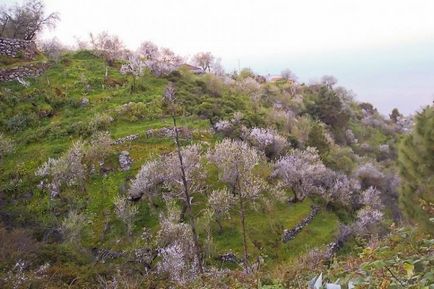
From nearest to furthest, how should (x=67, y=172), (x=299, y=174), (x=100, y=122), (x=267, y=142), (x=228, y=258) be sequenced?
(x=228, y=258) < (x=67, y=172) < (x=299, y=174) < (x=267, y=142) < (x=100, y=122)

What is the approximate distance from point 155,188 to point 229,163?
549 cm

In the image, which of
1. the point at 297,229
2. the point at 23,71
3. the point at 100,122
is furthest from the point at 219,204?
the point at 23,71

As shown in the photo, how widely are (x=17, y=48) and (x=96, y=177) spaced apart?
26974 millimetres

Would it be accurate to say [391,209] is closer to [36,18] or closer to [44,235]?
[44,235]

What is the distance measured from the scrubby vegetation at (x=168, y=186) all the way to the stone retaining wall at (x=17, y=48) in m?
4.12

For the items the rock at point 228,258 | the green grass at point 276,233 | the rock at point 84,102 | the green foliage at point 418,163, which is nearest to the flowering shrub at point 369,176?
the green grass at point 276,233

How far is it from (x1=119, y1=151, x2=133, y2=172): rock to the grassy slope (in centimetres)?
45

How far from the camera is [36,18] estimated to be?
5225 centimetres

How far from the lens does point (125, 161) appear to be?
104 ft

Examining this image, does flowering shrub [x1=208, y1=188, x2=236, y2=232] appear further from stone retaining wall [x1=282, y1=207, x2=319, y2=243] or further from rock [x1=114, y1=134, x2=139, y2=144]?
rock [x1=114, y1=134, x2=139, y2=144]

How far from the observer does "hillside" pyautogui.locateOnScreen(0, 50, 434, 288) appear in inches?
803

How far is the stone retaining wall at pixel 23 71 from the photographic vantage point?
143 ft

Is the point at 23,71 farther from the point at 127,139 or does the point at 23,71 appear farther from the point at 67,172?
the point at 67,172

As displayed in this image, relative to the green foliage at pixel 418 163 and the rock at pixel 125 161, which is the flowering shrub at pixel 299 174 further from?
the rock at pixel 125 161
